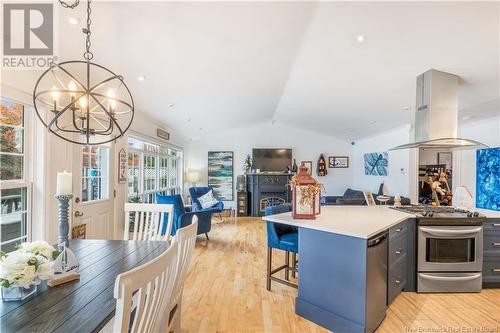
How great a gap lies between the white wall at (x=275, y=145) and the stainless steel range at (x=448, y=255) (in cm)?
498

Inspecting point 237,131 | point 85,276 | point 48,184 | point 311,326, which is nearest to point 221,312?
point 311,326

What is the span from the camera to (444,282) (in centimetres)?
272

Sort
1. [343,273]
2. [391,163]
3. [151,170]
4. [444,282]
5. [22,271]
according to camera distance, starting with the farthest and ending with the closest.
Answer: [391,163] → [151,170] → [444,282] → [343,273] → [22,271]

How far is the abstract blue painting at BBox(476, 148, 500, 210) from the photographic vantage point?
4.33 metres

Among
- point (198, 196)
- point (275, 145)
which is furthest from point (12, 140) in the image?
point (275, 145)

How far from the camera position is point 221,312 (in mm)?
2395

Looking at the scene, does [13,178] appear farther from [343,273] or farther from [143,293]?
[343,273]

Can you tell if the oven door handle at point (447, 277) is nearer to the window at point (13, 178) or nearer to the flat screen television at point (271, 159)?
the window at point (13, 178)

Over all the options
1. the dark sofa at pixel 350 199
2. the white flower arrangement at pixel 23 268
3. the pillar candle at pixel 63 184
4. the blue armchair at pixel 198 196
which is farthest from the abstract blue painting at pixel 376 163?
the white flower arrangement at pixel 23 268

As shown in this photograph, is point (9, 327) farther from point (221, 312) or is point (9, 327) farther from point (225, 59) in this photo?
point (225, 59)

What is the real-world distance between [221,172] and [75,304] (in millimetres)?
6615

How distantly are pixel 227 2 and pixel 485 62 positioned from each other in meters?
2.66

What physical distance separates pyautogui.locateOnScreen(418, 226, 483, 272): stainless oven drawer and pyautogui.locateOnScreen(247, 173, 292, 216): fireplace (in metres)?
4.62

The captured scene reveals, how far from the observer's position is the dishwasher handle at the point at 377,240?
2.01 m
